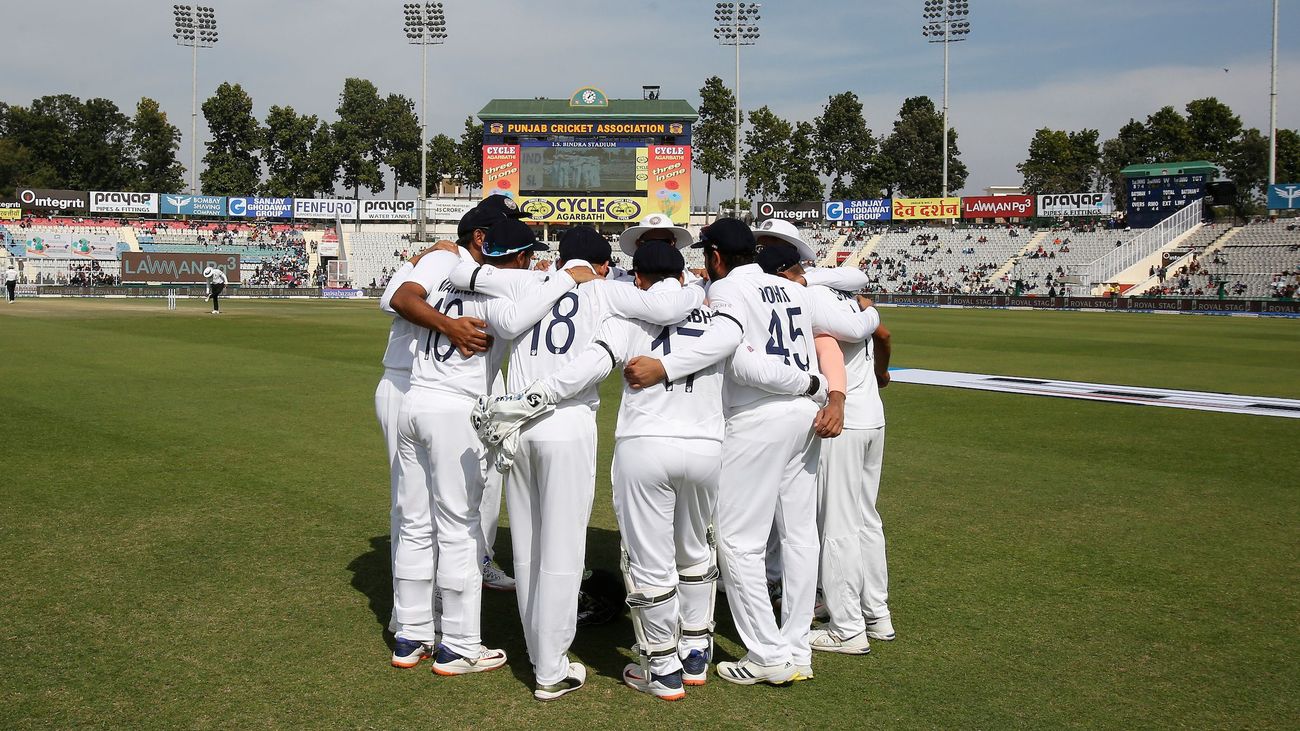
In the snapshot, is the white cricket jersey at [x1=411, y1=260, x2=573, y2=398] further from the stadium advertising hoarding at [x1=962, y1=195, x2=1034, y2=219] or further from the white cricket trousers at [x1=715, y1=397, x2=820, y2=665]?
the stadium advertising hoarding at [x1=962, y1=195, x2=1034, y2=219]

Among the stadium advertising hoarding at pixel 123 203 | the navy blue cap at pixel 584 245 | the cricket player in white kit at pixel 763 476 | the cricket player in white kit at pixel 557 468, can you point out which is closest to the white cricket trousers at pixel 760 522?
the cricket player in white kit at pixel 763 476

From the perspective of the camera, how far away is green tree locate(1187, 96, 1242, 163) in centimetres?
8094

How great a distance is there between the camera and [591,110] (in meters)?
66.6

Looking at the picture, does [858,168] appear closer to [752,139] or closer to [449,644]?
[752,139]

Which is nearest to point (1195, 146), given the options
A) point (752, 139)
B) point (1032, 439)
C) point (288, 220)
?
point (752, 139)

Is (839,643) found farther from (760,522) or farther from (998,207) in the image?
(998,207)

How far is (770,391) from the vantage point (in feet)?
15.8

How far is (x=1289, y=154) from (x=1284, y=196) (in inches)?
1263

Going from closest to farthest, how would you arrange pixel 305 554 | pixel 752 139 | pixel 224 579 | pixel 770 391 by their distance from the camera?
pixel 770 391 < pixel 224 579 < pixel 305 554 < pixel 752 139

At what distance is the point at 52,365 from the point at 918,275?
56.3 metres

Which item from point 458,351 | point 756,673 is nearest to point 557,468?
point 458,351

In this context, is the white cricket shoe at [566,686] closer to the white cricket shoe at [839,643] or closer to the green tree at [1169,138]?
the white cricket shoe at [839,643]

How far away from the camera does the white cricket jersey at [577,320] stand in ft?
15.1

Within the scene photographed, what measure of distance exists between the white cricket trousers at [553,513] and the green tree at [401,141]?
101913mm
